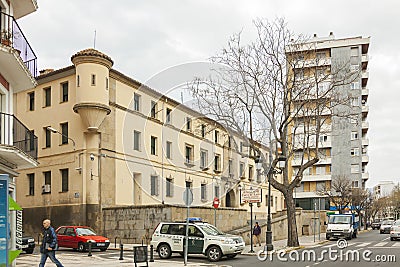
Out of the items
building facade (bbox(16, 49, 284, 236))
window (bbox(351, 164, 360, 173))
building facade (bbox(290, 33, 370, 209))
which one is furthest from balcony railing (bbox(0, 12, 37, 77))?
window (bbox(351, 164, 360, 173))

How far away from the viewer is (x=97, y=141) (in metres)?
36.9

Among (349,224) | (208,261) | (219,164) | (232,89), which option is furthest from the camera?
(219,164)

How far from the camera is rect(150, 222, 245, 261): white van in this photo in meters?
22.8

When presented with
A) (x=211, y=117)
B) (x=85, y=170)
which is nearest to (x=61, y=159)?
(x=85, y=170)

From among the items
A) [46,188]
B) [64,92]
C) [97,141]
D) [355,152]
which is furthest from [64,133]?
[355,152]

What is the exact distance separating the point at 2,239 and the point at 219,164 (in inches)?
1680

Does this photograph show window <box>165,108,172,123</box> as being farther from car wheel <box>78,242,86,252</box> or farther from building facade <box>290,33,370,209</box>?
building facade <box>290,33,370,209</box>

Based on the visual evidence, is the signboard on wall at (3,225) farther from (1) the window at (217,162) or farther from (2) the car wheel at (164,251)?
(1) the window at (217,162)

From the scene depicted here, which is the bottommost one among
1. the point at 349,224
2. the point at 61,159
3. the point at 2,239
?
the point at 349,224

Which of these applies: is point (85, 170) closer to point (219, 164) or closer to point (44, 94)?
point (44, 94)

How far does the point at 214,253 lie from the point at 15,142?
9571 millimetres

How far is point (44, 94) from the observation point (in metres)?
40.2

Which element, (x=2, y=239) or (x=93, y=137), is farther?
(x=93, y=137)

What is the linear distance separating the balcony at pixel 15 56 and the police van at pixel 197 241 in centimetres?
915
